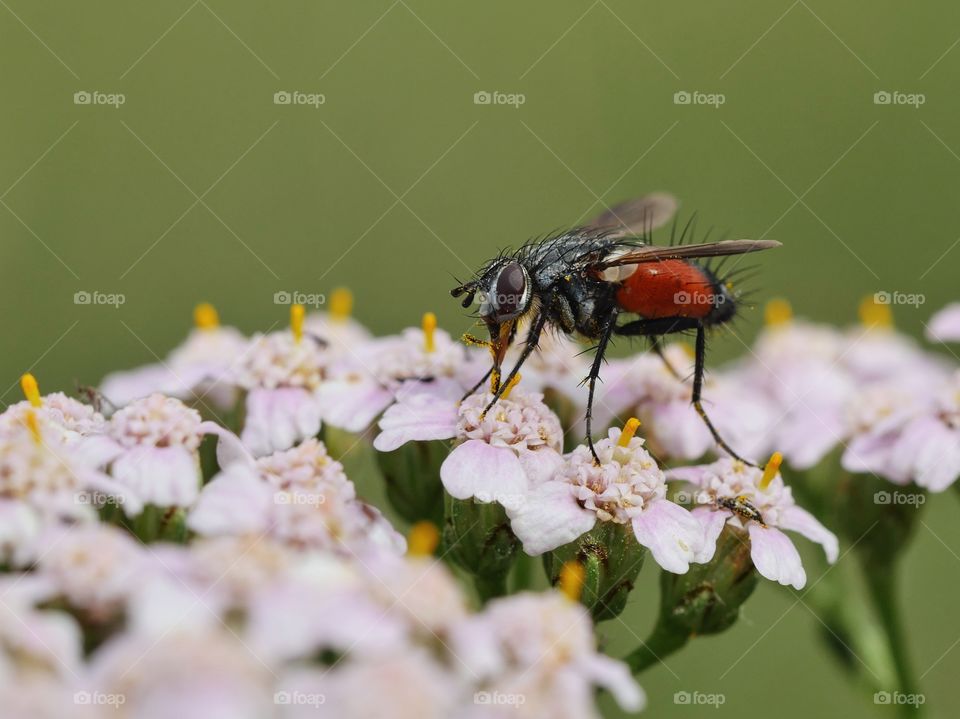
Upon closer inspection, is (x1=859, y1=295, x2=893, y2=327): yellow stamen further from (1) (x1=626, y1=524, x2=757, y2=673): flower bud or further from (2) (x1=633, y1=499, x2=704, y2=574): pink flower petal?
(2) (x1=633, y1=499, x2=704, y2=574): pink flower petal

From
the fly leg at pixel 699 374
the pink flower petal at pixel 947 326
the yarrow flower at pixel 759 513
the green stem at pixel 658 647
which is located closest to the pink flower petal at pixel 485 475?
the yarrow flower at pixel 759 513

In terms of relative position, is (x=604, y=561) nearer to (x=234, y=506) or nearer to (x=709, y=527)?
(x=709, y=527)

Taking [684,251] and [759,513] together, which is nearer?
[759,513]

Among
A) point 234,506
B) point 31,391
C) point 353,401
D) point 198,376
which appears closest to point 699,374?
point 353,401

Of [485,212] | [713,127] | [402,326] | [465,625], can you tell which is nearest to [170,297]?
[402,326]

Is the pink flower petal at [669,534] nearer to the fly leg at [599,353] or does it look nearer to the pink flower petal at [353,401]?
the fly leg at [599,353]

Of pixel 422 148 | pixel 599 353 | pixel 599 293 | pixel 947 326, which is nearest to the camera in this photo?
pixel 599 353

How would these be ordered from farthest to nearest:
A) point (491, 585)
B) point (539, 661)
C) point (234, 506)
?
point (491, 585) → point (234, 506) → point (539, 661)

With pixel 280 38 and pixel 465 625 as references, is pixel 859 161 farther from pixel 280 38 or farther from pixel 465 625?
pixel 465 625

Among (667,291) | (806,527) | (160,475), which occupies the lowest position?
(806,527)
